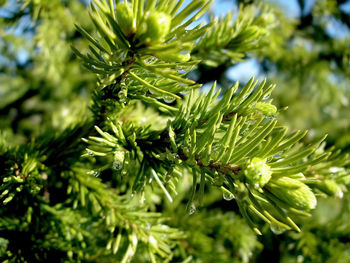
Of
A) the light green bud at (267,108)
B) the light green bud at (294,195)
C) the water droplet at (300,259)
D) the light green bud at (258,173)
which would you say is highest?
the light green bud at (267,108)

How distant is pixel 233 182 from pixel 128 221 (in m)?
0.28

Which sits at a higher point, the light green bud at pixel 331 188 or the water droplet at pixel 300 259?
the light green bud at pixel 331 188

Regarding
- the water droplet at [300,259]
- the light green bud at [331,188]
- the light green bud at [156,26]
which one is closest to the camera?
the light green bud at [156,26]

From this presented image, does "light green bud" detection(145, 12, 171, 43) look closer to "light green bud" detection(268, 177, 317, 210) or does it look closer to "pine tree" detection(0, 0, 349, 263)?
"pine tree" detection(0, 0, 349, 263)

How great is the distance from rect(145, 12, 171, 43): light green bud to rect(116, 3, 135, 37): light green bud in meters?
0.03

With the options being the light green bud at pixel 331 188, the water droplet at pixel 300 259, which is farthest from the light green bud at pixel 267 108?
the water droplet at pixel 300 259

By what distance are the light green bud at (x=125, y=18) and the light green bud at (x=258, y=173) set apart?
250 mm

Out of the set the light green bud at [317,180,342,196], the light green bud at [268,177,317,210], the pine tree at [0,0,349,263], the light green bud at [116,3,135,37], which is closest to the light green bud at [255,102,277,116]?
the pine tree at [0,0,349,263]

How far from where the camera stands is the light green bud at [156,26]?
35 cm

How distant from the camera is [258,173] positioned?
385mm

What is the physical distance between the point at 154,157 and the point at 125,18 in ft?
0.81

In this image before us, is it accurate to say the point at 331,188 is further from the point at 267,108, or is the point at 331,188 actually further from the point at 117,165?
the point at 117,165

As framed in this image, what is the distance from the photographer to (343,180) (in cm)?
70

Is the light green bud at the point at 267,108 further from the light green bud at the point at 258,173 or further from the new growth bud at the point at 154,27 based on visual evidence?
the new growth bud at the point at 154,27
